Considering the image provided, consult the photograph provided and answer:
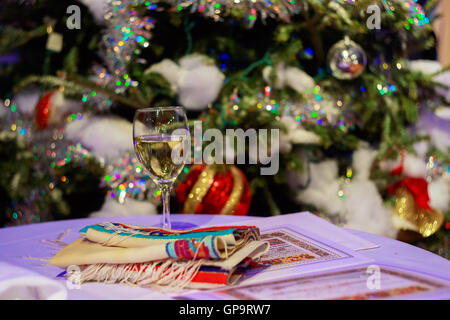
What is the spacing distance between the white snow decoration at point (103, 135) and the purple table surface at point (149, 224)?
50 cm

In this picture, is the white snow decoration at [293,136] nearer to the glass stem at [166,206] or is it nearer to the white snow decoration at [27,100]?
the glass stem at [166,206]

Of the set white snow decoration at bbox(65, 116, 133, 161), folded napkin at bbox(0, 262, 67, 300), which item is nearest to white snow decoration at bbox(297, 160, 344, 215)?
white snow decoration at bbox(65, 116, 133, 161)

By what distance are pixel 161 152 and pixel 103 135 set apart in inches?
27.5

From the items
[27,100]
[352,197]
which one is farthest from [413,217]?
[27,100]

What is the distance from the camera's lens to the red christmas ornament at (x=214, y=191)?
1148 millimetres

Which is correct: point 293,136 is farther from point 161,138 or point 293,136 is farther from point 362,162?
point 161,138

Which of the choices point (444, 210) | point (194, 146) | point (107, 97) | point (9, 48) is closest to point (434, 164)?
point (444, 210)

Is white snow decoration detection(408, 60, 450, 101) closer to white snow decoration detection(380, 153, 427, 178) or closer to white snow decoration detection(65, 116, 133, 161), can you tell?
white snow decoration detection(380, 153, 427, 178)

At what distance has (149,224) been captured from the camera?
2.45 feet

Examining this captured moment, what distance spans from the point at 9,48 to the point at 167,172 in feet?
3.36

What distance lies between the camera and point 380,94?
4.67 feet

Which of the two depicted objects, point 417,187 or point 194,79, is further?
point 417,187

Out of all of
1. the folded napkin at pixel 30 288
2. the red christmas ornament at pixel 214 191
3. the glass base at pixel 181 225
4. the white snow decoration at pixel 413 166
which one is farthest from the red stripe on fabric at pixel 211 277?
the white snow decoration at pixel 413 166

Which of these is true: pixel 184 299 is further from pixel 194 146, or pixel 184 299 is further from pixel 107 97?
pixel 107 97
